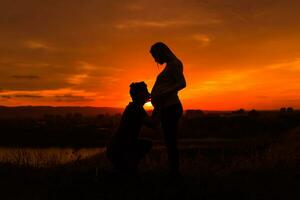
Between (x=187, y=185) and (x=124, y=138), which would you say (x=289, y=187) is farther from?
(x=124, y=138)

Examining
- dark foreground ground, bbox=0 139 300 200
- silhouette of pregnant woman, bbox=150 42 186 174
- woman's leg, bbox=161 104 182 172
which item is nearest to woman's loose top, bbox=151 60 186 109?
silhouette of pregnant woman, bbox=150 42 186 174

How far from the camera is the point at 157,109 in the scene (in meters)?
7.16

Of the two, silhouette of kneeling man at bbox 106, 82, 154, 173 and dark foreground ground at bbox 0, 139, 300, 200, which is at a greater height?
silhouette of kneeling man at bbox 106, 82, 154, 173

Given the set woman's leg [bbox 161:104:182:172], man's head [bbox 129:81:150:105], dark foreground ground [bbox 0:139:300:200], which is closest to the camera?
dark foreground ground [bbox 0:139:300:200]

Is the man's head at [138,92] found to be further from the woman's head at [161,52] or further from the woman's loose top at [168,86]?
the woman's head at [161,52]

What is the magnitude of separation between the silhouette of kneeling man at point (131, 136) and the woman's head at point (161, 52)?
625mm

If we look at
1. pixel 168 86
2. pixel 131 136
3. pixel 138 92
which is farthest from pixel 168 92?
→ pixel 131 136

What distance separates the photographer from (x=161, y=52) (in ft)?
23.7

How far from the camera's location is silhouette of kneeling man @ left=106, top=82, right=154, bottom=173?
7004mm

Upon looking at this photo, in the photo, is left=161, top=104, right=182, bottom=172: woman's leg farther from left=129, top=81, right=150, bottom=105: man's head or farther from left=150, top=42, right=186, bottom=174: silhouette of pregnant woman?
left=129, top=81, right=150, bottom=105: man's head

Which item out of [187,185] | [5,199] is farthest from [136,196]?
[5,199]

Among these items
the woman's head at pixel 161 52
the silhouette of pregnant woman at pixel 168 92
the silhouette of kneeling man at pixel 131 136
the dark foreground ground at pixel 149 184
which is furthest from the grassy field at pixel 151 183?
the woman's head at pixel 161 52

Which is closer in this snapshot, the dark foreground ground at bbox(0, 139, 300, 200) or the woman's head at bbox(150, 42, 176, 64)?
the dark foreground ground at bbox(0, 139, 300, 200)

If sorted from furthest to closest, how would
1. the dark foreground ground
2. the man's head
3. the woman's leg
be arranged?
the woman's leg, the man's head, the dark foreground ground
